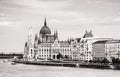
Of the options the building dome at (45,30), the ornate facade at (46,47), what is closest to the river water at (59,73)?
the ornate facade at (46,47)

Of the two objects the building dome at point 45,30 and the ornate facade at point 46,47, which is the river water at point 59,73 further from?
the building dome at point 45,30

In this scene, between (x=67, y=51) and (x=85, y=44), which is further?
(x=67, y=51)

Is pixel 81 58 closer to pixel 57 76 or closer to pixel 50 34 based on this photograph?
pixel 50 34

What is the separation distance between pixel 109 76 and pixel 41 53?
2767 inches

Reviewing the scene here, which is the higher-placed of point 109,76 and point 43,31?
point 43,31

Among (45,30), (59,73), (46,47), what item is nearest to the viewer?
(59,73)

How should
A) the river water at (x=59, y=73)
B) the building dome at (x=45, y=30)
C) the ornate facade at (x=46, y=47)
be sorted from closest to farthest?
the river water at (x=59, y=73), the ornate facade at (x=46, y=47), the building dome at (x=45, y=30)

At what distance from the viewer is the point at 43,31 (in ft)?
438

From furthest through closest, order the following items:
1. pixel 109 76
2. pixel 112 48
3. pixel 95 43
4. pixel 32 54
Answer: pixel 32 54
pixel 95 43
pixel 112 48
pixel 109 76

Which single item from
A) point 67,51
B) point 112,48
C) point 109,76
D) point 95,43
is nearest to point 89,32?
point 67,51

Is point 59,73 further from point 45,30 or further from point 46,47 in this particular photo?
point 45,30

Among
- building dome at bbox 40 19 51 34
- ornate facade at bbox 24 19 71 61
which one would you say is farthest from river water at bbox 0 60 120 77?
building dome at bbox 40 19 51 34

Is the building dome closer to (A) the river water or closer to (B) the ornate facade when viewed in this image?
(B) the ornate facade

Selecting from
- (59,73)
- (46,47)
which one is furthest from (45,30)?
(59,73)
